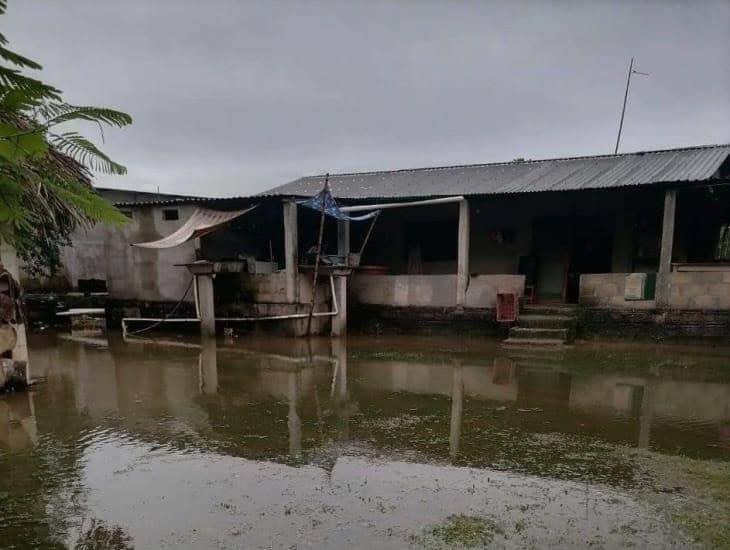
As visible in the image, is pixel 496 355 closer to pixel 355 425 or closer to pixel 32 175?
pixel 355 425

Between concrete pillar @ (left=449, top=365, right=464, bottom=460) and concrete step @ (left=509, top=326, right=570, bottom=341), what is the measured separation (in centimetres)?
272

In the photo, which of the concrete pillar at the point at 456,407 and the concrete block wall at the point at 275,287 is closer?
the concrete pillar at the point at 456,407

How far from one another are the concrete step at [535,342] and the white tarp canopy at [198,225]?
6770 millimetres

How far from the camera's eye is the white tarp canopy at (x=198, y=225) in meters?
10.9

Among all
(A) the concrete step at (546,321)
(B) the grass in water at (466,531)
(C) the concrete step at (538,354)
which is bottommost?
(C) the concrete step at (538,354)

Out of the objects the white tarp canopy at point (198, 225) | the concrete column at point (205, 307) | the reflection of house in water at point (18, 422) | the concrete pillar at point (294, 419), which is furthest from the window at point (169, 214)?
the concrete pillar at point (294, 419)

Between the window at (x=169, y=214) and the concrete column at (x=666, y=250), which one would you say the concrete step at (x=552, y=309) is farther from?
the window at (x=169, y=214)

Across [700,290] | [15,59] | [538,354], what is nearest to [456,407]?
[538,354]

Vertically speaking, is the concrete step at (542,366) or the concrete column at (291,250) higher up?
the concrete column at (291,250)

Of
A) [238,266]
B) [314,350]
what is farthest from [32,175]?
[238,266]

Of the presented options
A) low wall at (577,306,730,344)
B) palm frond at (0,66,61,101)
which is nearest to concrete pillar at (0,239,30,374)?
palm frond at (0,66,61,101)

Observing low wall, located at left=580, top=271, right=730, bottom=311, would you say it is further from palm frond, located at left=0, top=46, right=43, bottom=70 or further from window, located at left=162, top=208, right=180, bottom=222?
palm frond, located at left=0, top=46, right=43, bottom=70

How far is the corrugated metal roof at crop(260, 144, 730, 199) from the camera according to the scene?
414 inches

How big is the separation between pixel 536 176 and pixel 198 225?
29.0 ft
